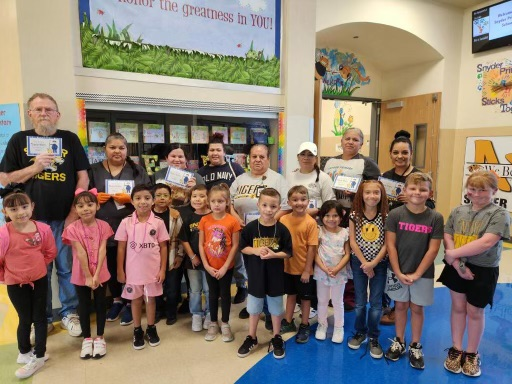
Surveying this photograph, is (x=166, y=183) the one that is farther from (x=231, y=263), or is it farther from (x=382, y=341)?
(x=382, y=341)

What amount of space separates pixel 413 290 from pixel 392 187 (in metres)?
0.82

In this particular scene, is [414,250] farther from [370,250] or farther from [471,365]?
[471,365]

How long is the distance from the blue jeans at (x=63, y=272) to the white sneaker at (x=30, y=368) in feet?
1.42

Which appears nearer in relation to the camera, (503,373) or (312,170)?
(503,373)

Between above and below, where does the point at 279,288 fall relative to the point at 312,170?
below

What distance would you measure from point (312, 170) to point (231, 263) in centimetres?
105

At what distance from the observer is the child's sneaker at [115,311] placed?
10.1 ft

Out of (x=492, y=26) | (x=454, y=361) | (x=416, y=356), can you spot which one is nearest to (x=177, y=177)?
(x=416, y=356)

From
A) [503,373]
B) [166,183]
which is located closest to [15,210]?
[166,183]

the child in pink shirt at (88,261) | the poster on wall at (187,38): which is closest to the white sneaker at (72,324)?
the child in pink shirt at (88,261)

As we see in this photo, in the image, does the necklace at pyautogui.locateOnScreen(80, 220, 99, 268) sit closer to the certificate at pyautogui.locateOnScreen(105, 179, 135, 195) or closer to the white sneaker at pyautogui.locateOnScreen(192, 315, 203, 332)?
the certificate at pyautogui.locateOnScreen(105, 179, 135, 195)

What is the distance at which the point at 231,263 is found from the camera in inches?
105

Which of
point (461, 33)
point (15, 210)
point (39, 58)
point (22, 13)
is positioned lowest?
point (15, 210)

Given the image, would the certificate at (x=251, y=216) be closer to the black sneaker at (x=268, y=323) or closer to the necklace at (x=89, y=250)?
the black sneaker at (x=268, y=323)
